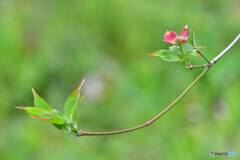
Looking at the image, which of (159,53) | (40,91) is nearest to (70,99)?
(159,53)

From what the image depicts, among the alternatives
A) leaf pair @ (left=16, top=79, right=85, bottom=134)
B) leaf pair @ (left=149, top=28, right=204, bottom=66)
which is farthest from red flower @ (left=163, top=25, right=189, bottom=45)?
leaf pair @ (left=16, top=79, right=85, bottom=134)

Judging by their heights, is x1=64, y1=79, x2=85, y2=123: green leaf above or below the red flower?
below

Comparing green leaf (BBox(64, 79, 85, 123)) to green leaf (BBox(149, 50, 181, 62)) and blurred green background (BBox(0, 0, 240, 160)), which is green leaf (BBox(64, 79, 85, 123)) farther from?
blurred green background (BBox(0, 0, 240, 160))

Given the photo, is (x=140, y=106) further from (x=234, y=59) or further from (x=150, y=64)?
(x=234, y=59)

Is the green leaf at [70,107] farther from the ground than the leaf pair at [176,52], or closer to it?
closer to it

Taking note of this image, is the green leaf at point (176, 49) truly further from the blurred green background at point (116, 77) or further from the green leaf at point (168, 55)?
the blurred green background at point (116, 77)

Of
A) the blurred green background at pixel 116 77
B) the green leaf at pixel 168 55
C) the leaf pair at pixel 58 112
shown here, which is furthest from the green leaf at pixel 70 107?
the blurred green background at pixel 116 77
